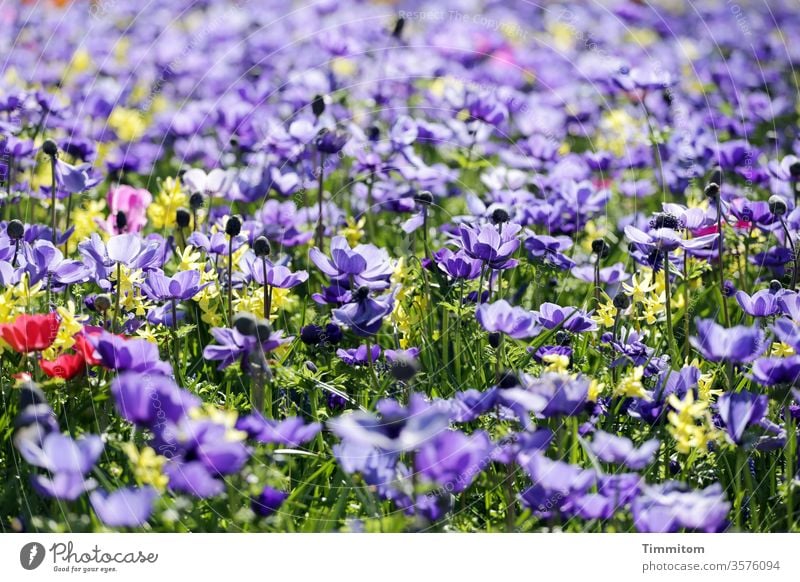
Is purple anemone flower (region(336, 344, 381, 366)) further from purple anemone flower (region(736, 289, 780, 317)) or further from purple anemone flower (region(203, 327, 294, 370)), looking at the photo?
purple anemone flower (region(736, 289, 780, 317))

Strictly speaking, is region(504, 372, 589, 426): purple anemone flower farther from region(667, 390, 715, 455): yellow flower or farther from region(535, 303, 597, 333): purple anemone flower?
region(535, 303, 597, 333): purple anemone flower

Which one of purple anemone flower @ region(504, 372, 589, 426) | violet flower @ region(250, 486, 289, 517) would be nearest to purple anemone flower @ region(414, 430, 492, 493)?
purple anemone flower @ region(504, 372, 589, 426)

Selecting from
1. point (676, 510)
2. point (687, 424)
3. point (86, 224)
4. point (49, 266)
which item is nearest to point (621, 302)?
point (687, 424)

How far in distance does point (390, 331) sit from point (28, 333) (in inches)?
33.8

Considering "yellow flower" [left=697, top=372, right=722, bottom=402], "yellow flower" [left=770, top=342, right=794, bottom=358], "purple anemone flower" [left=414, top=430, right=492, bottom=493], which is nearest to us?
"purple anemone flower" [left=414, top=430, right=492, bottom=493]

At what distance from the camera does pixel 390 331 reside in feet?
8.05

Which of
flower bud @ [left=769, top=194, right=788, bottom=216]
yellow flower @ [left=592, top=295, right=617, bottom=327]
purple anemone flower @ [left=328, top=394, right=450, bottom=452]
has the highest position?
flower bud @ [left=769, top=194, right=788, bottom=216]

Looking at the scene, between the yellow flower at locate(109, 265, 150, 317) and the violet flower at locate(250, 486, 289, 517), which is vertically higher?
the yellow flower at locate(109, 265, 150, 317)

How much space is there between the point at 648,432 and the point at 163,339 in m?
0.99

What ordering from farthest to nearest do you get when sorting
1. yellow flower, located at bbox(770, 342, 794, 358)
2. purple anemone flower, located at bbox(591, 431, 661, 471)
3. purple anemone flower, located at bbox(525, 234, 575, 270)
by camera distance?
purple anemone flower, located at bbox(525, 234, 575, 270)
yellow flower, located at bbox(770, 342, 794, 358)
purple anemone flower, located at bbox(591, 431, 661, 471)

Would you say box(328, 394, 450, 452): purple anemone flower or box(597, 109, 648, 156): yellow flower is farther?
Answer: box(597, 109, 648, 156): yellow flower

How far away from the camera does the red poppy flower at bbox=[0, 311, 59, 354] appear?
186cm

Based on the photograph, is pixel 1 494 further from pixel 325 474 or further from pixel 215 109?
pixel 215 109
